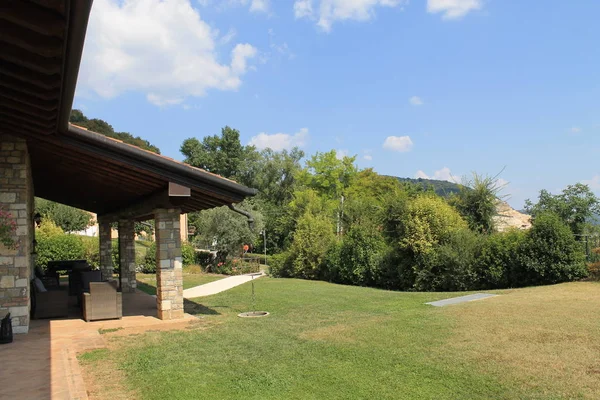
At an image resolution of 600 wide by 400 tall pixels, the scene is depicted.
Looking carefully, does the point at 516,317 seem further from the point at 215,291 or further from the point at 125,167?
the point at 215,291

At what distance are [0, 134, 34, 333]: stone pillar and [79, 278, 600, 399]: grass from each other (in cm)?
198

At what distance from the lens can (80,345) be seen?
24.0 ft

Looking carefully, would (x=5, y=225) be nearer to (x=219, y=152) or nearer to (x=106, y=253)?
(x=106, y=253)

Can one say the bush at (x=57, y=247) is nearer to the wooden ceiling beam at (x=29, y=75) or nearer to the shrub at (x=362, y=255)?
the shrub at (x=362, y=255)

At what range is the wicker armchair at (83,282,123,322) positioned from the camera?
374 inches

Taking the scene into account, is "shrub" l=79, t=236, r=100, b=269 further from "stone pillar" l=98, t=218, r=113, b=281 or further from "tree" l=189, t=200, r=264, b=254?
"stone pillar" l=98, t=218, r=113, b=281

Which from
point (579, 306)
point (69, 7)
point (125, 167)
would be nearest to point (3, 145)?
point (125, 167)

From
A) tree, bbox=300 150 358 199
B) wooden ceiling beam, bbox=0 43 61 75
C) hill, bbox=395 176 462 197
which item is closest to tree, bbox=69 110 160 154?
tree, bbox=300 150 358 199

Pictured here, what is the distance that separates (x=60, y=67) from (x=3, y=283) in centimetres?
582

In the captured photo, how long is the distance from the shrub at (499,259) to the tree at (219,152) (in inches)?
1763

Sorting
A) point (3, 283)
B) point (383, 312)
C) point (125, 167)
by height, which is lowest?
point (383, 312)

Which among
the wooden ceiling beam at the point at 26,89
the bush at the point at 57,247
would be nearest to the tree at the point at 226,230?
the bush at the point at 57,247

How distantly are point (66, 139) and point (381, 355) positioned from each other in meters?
6.12

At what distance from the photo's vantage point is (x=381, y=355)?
6375 millimetres
